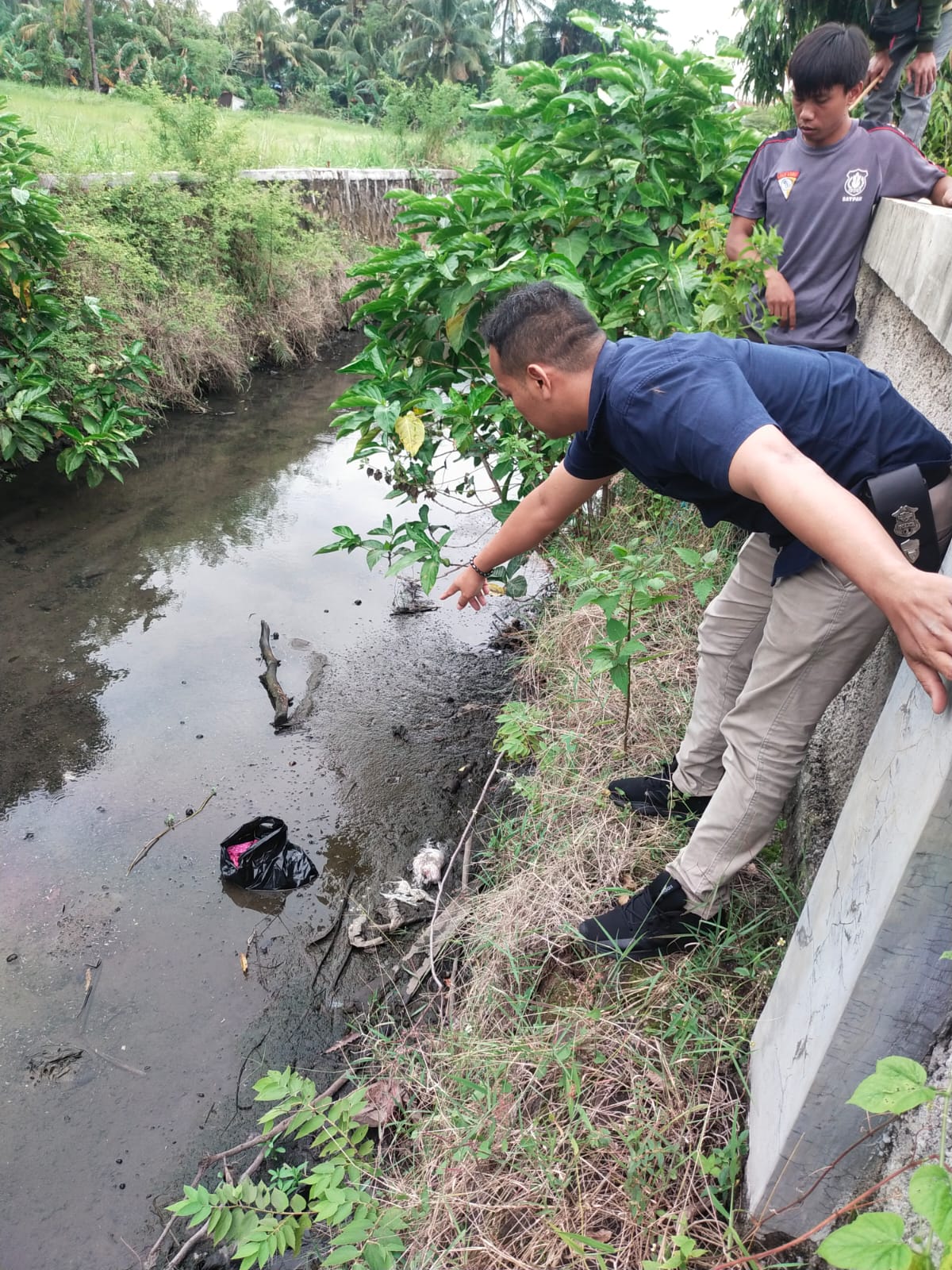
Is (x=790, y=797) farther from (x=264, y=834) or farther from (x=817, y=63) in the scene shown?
(x=817, y=63)

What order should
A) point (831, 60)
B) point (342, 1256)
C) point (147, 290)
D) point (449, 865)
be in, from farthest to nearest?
point (147, 290) < point (449, 865) < point (831, 60) < point (342, 1256)

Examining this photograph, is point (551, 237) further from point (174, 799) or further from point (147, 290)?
point (147, 290)

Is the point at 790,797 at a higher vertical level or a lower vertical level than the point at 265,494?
A: higher

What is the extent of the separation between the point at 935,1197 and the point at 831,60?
284 centimetres

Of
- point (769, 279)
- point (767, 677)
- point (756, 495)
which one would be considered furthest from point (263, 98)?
point (756, 495)

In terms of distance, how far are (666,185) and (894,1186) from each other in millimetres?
3447

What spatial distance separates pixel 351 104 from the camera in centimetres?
3591

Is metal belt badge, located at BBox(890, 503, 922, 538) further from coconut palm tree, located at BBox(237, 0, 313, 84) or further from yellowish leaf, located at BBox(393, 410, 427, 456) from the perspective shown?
coconut palm tree, located at BBox(237, 0, 313, 84)

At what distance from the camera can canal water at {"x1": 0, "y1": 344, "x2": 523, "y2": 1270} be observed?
7.51 feet

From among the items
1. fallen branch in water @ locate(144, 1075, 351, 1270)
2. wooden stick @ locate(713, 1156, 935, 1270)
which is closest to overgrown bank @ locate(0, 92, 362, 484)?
fallen branch in water @ locate(144, 1075, 351, 1270)

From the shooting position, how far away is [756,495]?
4.25 ft

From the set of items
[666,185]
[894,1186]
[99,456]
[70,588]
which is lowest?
[70,588]

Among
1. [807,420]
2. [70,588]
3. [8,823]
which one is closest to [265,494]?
[70,588]

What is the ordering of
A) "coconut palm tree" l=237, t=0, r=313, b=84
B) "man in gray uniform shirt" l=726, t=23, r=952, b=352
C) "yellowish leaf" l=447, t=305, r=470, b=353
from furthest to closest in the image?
1. "coconut palm tree" l=237, t=0, r=313, b=84
2. "yellowish leaf" l=447, t=305, r=470, b=353
3. "man in gray uniform shirt" l=726, t=23, r=952, b=352
